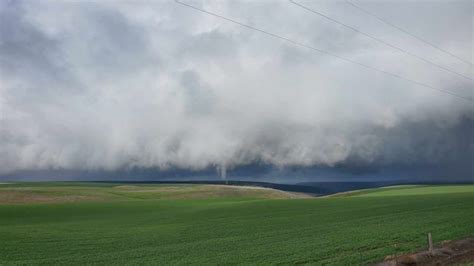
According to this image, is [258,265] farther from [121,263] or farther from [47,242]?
[47,242]

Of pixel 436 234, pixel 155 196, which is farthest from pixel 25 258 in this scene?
pixel 155 196

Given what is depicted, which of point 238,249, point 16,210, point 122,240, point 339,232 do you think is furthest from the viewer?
point 16,210

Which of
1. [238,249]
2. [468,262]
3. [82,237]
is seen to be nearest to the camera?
[468,262]

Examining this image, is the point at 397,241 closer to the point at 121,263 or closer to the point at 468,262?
the point at 468,262

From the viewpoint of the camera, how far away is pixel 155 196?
574ft

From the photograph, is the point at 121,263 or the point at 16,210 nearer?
the point at 121,263

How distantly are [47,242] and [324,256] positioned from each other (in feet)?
96.2

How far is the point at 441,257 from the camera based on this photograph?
28.0 metres

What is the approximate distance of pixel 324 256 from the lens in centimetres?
2916

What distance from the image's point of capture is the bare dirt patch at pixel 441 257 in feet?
83.9

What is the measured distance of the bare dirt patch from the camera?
25562mm

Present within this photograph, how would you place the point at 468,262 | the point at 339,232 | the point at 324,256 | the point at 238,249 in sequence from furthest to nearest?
the point at 339,232, the point at 238,249, the point at 324,256, the point at 468,262

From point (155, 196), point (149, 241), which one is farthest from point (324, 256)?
point (155, 196)

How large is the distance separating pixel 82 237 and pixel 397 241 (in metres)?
32.7
